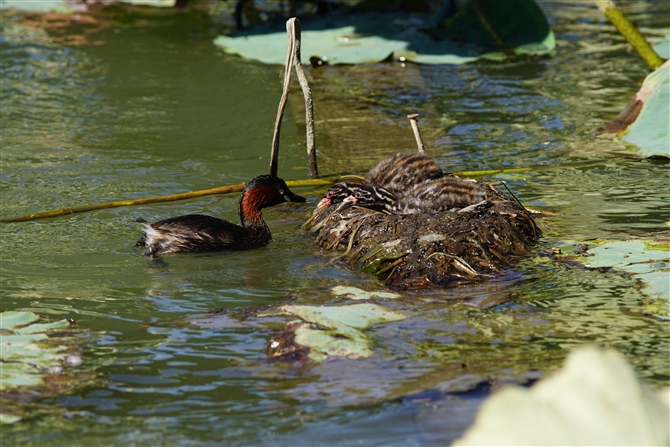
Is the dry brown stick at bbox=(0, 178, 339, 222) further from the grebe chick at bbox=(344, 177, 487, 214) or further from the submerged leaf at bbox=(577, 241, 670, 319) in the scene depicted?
the submerged leaf at bbox=(577, 241, 670, 319)

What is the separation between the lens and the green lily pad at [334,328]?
171 inches

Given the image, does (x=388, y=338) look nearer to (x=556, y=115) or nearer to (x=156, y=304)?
(x=156, y=304)

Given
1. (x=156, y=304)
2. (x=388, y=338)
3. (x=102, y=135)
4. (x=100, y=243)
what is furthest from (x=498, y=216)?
(x=102, y=135)

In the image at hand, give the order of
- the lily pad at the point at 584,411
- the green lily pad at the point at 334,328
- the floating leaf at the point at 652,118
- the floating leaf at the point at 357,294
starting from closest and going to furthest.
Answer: the lily pad at the point at 584,411
the green lily pad at the point at 334,328
the floating leaf at the point at 357,294
the floating leaf at the point at 652,118

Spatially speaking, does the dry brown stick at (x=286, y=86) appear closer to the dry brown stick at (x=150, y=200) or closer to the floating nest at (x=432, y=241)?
the dry brown stick at (x=150, y=200)

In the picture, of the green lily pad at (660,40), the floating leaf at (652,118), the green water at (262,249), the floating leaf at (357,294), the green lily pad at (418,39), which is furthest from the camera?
the green lily pad at (418,39)

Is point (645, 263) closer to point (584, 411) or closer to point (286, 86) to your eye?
point (286, 86)

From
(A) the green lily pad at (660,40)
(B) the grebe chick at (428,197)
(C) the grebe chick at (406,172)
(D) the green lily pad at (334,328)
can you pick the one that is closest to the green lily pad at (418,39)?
(A) the green lily pad at (660,40)

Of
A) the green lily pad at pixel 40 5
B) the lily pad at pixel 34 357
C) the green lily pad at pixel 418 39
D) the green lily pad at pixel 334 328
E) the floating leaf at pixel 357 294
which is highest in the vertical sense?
the green lily pad at pixel 40 5

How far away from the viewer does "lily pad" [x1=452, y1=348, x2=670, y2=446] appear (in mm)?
2141

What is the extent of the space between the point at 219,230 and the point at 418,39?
6012 mm

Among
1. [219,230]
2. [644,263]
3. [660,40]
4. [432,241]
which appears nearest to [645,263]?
[644,263]

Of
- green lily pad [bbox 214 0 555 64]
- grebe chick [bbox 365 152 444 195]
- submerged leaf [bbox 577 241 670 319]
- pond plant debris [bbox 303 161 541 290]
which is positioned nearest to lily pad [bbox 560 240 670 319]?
submerged leaf [bbox 577 241 670 319]

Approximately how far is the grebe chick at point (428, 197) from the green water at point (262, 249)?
0.55 meters
